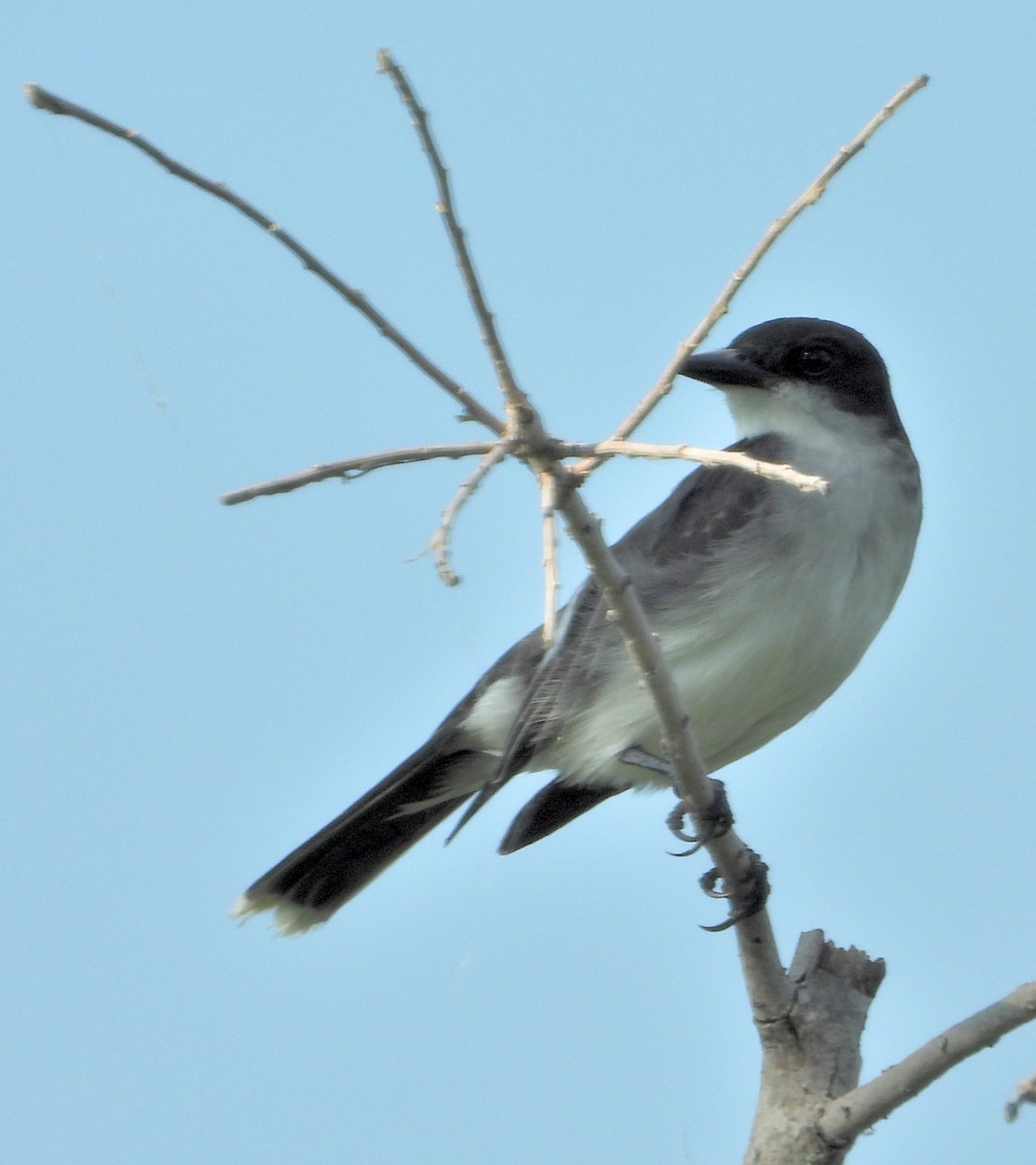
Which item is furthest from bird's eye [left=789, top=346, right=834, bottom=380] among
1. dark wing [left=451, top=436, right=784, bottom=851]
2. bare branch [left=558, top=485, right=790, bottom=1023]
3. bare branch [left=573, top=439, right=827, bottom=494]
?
bare branch [left=573, top=439, right=827, bottom=494]

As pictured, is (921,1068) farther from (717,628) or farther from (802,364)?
(802,364)

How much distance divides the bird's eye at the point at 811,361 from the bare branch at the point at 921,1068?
335cm

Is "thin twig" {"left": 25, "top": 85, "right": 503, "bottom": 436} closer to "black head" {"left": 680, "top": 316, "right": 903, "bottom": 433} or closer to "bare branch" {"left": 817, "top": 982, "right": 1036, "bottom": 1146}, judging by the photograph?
"bare branch" {"left": 817, "top": 982, "right": 1036, "bottom": 1146}

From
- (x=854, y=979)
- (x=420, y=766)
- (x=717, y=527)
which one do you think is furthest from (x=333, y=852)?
(x=854, y=979)

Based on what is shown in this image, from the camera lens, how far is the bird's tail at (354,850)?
7281 mm

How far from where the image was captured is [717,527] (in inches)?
257

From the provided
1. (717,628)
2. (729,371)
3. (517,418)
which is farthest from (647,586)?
(517,418)

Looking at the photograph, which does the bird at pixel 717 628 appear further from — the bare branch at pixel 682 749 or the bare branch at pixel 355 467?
the bare branch at pixel 355 467

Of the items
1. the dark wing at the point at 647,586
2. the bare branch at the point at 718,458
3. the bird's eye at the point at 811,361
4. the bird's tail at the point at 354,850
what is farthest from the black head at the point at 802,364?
the bare branch at the point at 718,458

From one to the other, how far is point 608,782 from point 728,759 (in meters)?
0.53

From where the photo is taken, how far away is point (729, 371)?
22.9ft

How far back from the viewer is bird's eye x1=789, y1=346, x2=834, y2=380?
23.2 ft

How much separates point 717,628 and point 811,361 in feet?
4.87

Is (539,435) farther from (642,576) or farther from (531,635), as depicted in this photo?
(531,635)
